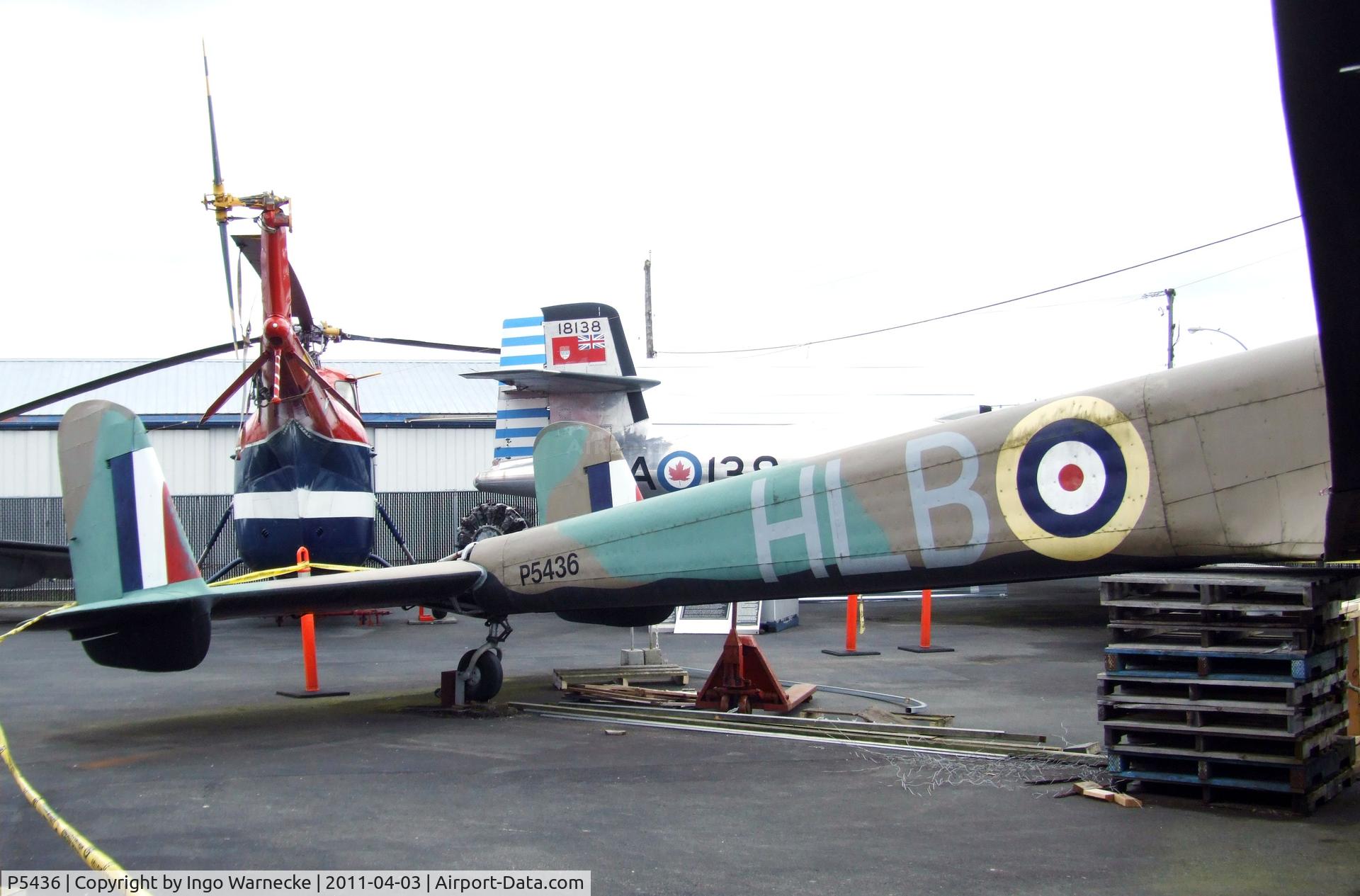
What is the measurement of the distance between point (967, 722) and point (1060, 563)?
329 cm

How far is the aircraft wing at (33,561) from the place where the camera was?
57.3ft

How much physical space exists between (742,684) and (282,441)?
10769mm

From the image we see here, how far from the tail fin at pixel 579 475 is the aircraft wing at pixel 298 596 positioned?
1.07 meters

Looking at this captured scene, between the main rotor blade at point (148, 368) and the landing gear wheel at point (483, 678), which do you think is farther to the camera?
the main rotor blade at point (148, 368)

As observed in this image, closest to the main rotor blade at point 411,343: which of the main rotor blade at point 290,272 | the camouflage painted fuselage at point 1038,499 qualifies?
the main rotor blade at point 290,272

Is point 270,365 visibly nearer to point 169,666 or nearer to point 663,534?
point 169,666

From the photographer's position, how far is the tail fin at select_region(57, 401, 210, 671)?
821 cm

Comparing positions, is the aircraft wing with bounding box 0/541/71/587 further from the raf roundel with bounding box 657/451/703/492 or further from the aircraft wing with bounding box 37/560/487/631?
the aircraft wing with bounding box 37/560/487/631

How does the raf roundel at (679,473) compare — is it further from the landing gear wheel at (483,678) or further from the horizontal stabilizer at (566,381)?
the landing gear wheel at (483,678)

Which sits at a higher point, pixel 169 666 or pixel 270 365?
pixel 270 365

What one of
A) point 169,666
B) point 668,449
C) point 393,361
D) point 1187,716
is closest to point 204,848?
point 169,666

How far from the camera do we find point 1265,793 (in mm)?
5949

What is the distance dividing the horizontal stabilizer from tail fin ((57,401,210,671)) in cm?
796

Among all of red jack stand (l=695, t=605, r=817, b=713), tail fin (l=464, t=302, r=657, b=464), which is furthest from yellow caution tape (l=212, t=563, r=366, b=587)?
red jack stand (l=695, t=605, r=817, b=713)
